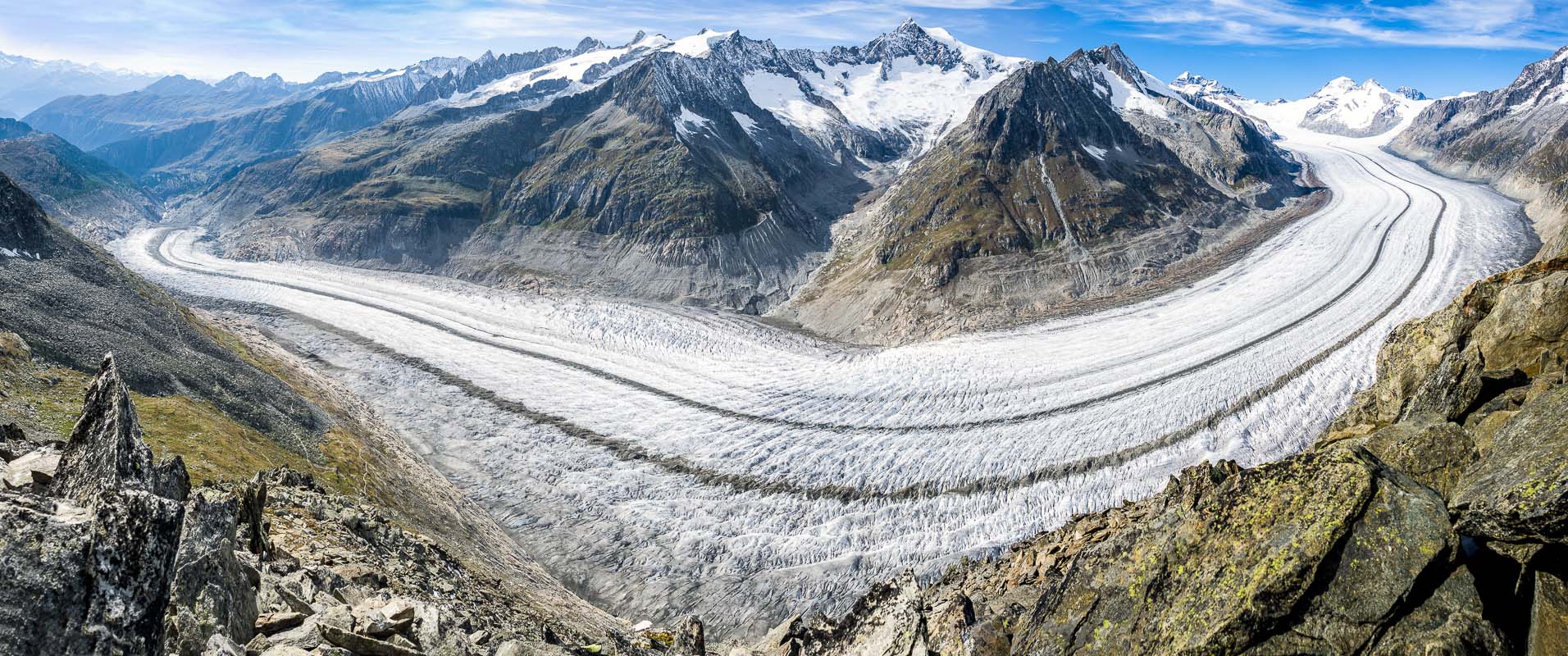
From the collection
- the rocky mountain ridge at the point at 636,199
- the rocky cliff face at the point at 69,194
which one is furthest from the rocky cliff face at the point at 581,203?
the rocky cliff face at the point at 69,194

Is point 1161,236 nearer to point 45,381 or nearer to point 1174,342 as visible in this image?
point 1174,342

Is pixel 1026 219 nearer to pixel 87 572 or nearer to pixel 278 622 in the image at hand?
pixel 278 622

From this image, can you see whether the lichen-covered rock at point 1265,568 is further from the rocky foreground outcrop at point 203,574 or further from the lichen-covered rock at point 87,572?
the lichen-covered rock at point 87,572

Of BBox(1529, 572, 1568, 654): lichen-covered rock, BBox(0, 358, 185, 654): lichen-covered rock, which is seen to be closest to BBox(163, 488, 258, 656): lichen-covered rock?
BBox(0, 358, 185, 654): lichen-covered rock

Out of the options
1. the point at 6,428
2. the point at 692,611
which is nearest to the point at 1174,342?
the point at 692,611

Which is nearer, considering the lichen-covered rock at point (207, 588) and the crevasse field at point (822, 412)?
the lichen-covered rock at point (207, 588)

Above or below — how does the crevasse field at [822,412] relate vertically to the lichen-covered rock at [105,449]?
below

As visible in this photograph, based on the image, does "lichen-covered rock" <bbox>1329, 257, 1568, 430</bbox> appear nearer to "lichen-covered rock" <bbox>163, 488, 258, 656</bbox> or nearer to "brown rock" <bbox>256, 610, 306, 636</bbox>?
"brown rock" <bbox>256, 610, 306, 636</bbox>
